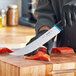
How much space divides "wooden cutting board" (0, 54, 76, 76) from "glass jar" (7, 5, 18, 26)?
4.39 feet

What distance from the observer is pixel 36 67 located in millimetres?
886

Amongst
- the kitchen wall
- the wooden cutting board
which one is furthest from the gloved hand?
the kitchen wall

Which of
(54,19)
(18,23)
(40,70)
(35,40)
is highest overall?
(18,23)

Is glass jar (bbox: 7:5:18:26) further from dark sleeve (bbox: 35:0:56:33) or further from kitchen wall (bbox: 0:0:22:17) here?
dark sleeve (bbox: 35:0:56:33)

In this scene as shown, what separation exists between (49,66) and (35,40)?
5.6 inches

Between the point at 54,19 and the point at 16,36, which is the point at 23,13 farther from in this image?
the point at 54,19

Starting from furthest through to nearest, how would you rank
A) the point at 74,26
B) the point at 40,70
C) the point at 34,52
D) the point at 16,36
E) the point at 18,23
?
1. the point at 18,23
2. the point at 16,36
3. the point at 74,26
4. the point at 34,52
5. the point at 40,70

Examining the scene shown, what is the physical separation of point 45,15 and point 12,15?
3.70 ft

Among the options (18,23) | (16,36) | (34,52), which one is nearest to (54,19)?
(34,52)

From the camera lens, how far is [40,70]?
2.92ft

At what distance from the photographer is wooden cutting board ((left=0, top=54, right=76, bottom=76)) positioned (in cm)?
88

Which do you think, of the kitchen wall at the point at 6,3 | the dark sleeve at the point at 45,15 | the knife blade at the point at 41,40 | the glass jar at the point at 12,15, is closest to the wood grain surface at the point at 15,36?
the glass jar at the point at 12,15

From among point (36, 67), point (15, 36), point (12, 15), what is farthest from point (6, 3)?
point (36, 67)

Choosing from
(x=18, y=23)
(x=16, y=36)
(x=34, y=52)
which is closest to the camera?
(x=34, y=52)
